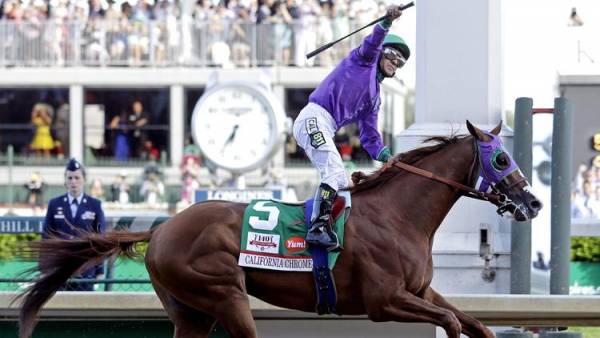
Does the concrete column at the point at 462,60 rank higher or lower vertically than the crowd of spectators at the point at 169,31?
lower

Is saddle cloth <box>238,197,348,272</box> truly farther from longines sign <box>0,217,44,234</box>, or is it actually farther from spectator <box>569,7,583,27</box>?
spectator <box>569,7,583,27</box>

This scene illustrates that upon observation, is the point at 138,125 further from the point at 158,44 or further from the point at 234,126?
the point at 234,126

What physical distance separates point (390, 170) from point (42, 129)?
879 inches

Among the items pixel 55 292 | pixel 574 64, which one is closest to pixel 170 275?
pixel 55 292

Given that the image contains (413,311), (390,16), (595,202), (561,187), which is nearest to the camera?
(413,311)

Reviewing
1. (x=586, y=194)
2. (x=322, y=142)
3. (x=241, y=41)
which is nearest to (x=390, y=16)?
(x=322, y=142)

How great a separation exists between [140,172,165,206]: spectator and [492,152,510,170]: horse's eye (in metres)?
16.7

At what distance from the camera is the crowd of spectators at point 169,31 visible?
2792 centimetres

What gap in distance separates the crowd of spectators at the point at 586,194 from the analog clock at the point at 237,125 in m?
4.75

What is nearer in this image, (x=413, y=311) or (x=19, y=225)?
(x=413, y=311)

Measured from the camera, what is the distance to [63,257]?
792 centimetres

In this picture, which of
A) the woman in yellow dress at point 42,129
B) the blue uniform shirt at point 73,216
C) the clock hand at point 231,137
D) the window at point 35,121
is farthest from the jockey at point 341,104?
the window at point 35,121

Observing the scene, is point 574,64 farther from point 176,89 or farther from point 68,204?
point 176,89

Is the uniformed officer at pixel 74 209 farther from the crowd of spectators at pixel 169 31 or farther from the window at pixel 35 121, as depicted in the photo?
the window at pixel 35 121
